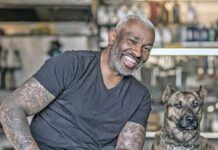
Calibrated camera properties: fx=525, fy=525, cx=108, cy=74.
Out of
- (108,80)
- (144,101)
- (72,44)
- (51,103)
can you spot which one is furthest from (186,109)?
(72,44)

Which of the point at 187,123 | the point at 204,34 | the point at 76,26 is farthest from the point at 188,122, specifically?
the point at 76,26

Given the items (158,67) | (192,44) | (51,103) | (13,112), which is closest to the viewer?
(13,112)

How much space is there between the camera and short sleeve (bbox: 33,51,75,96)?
7.90ft

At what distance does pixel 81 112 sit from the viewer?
251cm

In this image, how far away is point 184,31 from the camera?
5.67 meters

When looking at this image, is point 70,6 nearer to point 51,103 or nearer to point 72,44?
point 72,44

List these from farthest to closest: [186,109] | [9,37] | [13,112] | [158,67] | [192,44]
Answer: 1. [9,37]
2. [192,44]
3. [158,67]
4. [186,109]
5. [13,112]

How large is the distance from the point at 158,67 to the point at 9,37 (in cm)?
249

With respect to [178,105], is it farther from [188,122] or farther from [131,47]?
[131,47]

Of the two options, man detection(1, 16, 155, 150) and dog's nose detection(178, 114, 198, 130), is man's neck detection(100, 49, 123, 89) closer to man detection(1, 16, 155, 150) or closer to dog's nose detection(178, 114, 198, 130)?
man detection(1, 16, 155, 150)

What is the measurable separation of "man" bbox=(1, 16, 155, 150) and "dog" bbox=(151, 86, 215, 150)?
0.32m

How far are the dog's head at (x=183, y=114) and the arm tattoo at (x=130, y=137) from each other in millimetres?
338

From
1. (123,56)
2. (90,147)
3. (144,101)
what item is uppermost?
(123,56)

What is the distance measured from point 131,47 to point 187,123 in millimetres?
573
